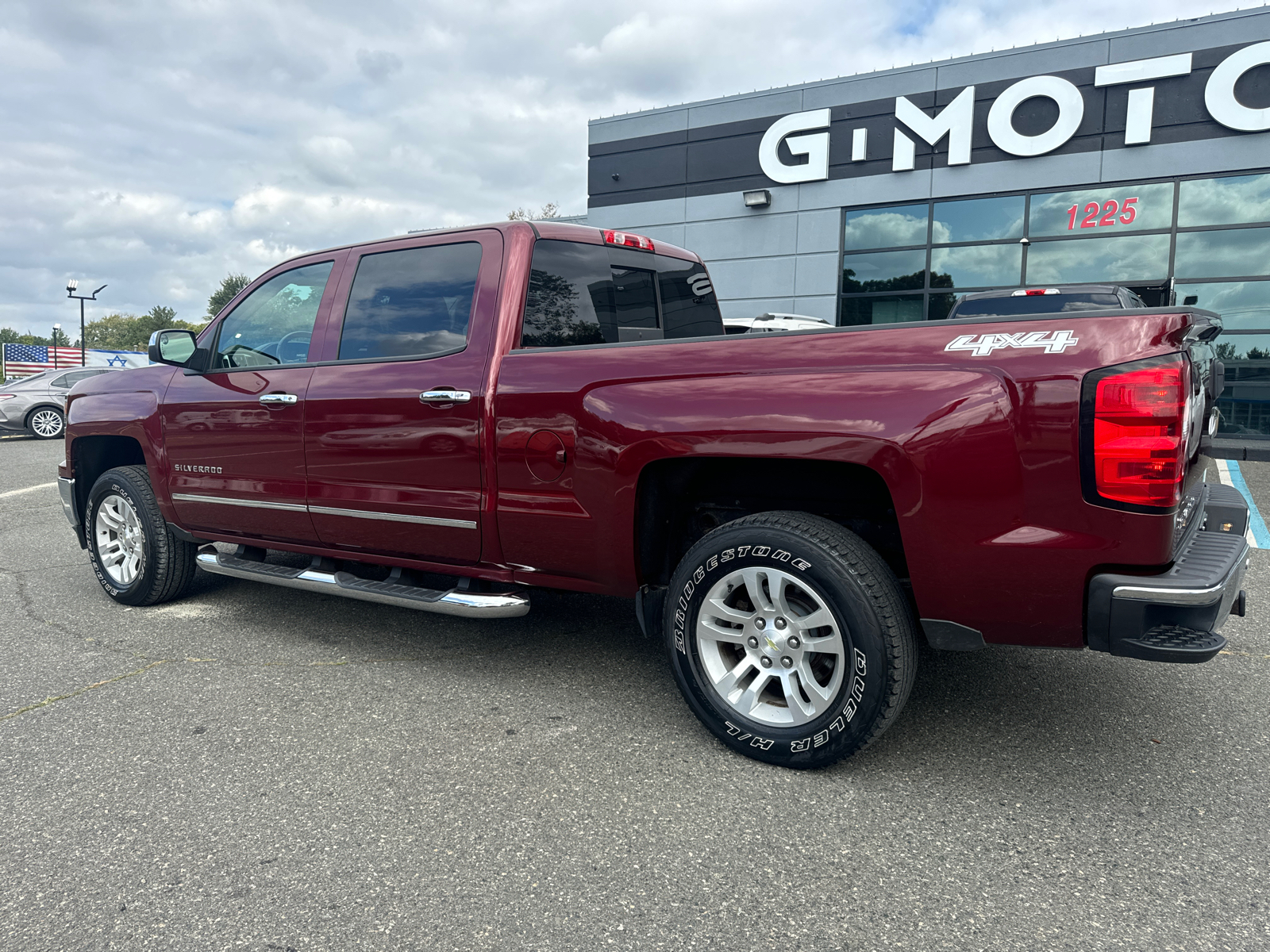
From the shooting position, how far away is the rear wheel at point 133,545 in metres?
4.56

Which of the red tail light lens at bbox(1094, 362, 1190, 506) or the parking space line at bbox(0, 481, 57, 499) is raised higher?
the red tail light lens at bbox(1094, 362, 1190, 506)

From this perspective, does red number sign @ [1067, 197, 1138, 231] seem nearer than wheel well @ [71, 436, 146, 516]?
No

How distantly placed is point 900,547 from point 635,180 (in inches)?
608

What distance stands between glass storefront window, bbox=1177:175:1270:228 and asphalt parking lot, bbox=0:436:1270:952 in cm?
1157

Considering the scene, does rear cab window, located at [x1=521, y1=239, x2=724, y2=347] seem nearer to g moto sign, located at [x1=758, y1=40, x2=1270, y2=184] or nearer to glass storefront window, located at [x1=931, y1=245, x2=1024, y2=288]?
glass storefront window, located at [x1=931, y1=245, x2=1024, y2=288]

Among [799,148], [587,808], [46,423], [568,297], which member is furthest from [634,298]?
[46,423]

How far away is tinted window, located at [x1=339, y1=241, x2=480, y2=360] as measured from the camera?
3.49 m

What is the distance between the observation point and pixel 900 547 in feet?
9.63

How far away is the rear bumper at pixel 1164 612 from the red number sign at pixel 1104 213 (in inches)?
514

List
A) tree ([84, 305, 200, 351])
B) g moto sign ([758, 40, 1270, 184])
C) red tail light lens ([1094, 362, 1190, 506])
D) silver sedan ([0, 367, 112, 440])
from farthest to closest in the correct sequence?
tree ([84, 305, 200, 351]), silver sedan ([0, 367, 112, 440]), g moto sign ([758, 40, 1270, 184]), red tail light lens ([1094, 362, 1190, 506])

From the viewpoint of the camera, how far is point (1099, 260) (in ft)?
44.1

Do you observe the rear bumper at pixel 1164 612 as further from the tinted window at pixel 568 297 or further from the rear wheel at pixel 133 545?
the rear wheel at pixel 133 545

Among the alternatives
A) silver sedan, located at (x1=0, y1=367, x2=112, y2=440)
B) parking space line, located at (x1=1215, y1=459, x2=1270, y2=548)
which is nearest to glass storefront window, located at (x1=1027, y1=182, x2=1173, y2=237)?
parking space line, located at (x1=1215, y1=459, x2=1270, y2=548)

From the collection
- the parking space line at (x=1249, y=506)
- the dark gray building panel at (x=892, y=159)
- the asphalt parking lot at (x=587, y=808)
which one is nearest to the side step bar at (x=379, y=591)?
the asphalt parking lot at (x=587, y=808)
